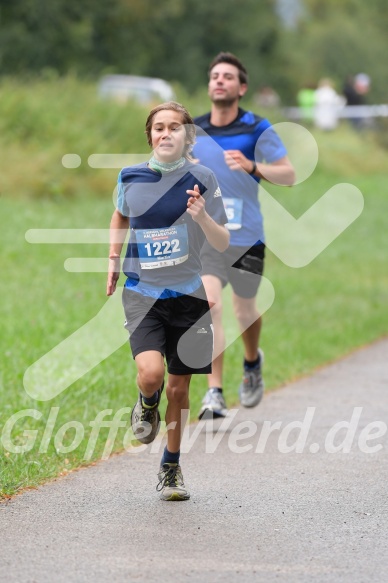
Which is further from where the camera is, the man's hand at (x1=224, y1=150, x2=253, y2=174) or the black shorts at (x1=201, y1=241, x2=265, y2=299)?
the black shorts at (x1=201, y1=241, x2=265, y2=299)

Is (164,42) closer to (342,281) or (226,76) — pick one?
(342,281)

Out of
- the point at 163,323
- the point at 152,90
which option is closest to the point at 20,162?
the point at 152,90

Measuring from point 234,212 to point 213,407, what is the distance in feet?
4.32

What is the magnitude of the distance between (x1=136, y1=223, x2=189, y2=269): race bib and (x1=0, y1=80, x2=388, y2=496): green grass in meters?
1.35

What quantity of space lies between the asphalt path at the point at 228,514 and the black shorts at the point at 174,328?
71 cm

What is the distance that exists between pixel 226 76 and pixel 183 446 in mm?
2546

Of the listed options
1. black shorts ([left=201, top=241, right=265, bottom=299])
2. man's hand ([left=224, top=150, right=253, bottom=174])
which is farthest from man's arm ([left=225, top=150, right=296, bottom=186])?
black shorts ([left=201, top=241, right=265, bottom=299])

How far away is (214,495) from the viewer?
21.5ft

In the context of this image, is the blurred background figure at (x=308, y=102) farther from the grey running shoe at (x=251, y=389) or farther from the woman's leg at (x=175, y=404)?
the woman's leg at (x=175, y=404)

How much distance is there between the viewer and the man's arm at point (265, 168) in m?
7.99

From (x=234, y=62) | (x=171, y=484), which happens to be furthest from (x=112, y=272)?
(x=234, y=62)

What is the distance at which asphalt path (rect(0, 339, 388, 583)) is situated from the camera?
5113 millimetres

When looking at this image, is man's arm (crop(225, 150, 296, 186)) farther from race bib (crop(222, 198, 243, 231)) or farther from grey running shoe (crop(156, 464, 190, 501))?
grey running shoe (crop(156, 464, 190, 501))

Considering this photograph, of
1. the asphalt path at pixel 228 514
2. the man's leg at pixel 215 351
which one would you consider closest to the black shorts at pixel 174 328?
the asphalt path at pixel 228 514
